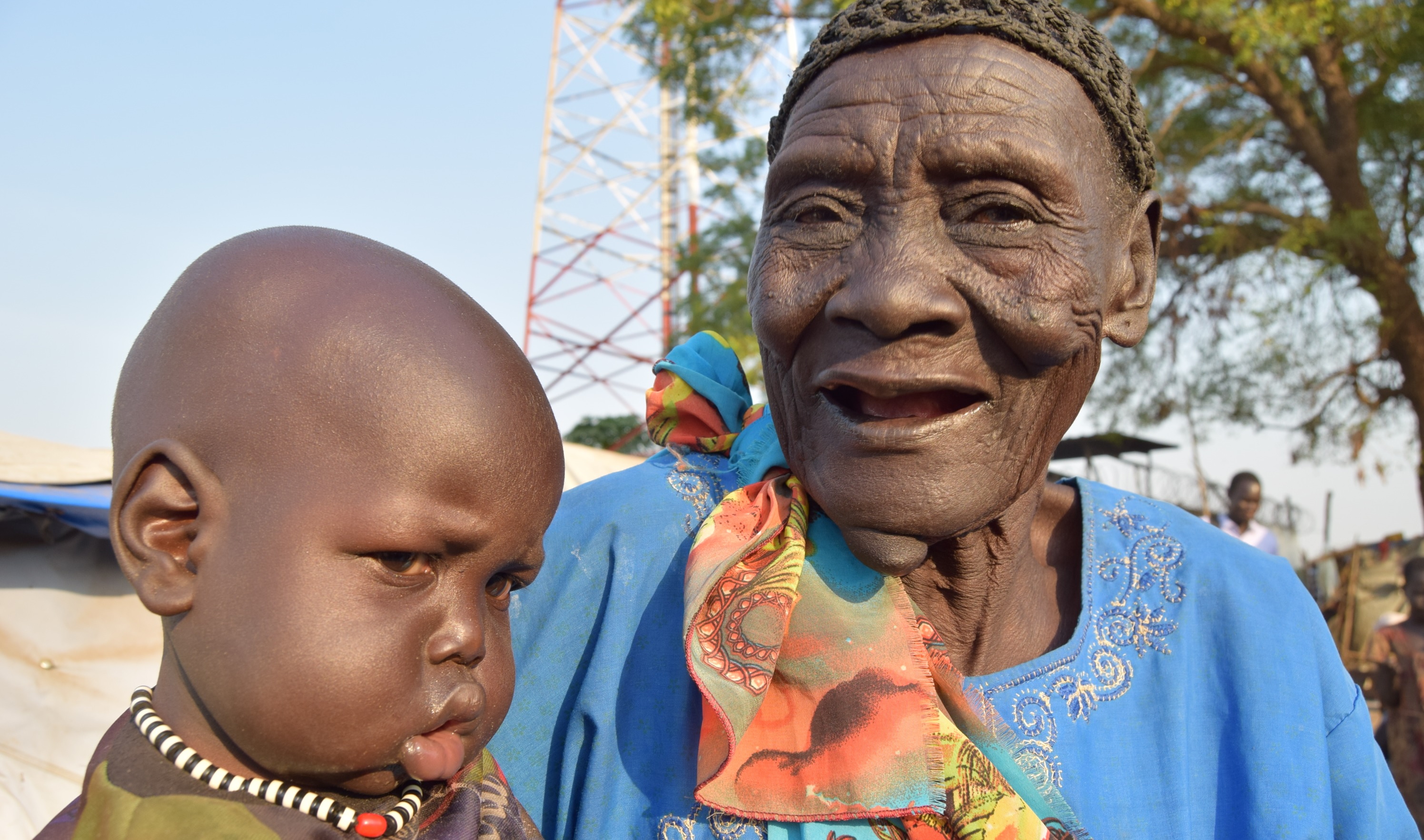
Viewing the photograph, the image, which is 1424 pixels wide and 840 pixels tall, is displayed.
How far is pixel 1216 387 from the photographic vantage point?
11.5 m

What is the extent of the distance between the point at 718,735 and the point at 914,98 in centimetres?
109

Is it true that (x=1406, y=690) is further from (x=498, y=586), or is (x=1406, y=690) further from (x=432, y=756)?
(x=432, y=756)

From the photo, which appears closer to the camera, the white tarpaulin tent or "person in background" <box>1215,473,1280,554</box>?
the white tarpaulin tent

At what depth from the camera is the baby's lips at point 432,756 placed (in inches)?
54.1

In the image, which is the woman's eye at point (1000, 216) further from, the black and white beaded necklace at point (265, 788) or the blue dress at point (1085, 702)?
the black and white beaded necklace at point (265, 788)

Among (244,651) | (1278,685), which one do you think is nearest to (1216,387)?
(1278,685)

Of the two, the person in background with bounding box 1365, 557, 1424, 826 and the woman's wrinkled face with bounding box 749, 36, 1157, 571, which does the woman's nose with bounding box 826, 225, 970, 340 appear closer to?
the woman's wrinkled face with bounding box 749, 36, 1157, 571

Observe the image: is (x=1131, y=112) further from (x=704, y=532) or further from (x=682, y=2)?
(x=682, y=2)

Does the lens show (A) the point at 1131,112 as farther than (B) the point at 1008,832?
Yes

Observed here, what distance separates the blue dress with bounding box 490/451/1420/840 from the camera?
185 centimetres

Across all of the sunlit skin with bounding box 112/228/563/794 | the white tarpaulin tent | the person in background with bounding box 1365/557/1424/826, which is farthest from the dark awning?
the sunlit skin with bounding box 112/228/563/794

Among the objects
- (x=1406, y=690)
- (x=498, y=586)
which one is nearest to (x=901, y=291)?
(x=498, y=586)

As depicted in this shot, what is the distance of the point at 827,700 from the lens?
5.90 feet

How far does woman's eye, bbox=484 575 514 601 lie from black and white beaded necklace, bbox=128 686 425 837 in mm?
307
